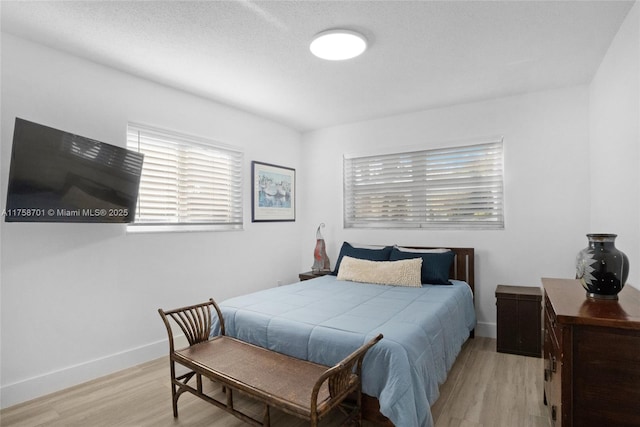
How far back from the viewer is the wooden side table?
3205mm

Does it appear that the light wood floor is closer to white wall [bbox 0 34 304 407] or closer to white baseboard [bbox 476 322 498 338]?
white wall [bbox 0 34 304 407]

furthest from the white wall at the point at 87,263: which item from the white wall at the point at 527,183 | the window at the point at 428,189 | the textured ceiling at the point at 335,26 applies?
the white wall at the point at 527,183

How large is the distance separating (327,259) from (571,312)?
3.43 meters

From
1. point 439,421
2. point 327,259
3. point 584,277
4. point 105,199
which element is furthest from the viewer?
point 327,259

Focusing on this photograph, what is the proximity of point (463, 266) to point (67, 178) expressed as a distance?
3.83 metres

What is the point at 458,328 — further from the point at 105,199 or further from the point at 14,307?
the point at 14,307

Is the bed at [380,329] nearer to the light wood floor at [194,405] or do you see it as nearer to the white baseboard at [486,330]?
the light wood floor at [194,405]

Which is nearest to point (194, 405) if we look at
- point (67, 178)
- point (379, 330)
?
point (379, 330)

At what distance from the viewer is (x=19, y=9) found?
2.18 meters

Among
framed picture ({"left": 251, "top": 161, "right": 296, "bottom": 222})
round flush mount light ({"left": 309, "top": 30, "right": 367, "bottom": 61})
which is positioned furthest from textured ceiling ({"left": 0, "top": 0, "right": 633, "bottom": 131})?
framed picture ({"left": 251, "top": 161, "right": 296, "bottom": 222})

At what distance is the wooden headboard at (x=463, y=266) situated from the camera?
3824mm

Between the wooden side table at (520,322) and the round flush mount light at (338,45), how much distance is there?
2640mm

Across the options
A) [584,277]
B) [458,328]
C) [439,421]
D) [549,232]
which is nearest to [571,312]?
[584,277]

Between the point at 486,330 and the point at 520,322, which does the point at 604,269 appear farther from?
the point at 486,330
